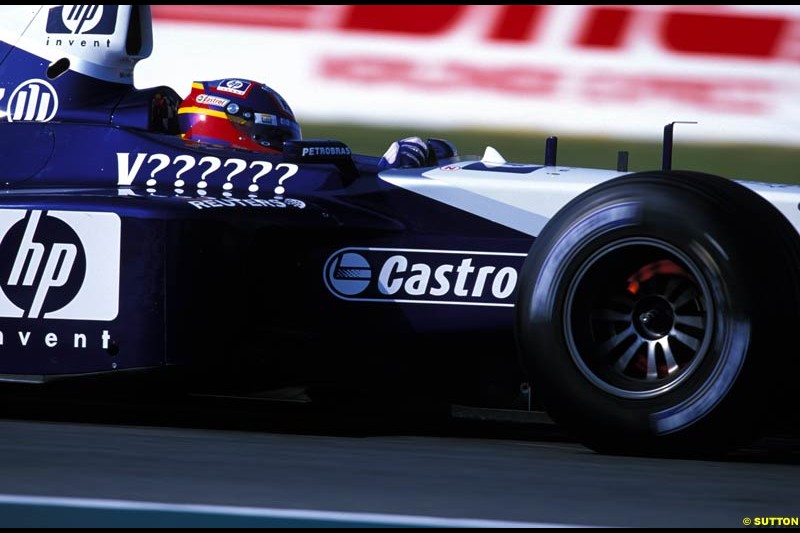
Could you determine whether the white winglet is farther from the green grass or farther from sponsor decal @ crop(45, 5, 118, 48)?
the green grass

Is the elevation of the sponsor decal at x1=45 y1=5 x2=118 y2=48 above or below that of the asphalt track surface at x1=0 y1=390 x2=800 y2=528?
above

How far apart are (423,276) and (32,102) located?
1990 mm

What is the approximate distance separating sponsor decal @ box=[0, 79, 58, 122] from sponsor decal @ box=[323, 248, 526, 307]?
1.59 meters

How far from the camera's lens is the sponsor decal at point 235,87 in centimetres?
619

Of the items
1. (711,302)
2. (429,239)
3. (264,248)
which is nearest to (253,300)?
(264,248)

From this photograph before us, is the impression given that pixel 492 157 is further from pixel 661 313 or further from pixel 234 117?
pixel 661 313

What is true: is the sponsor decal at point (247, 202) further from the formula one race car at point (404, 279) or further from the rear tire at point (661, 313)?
the rear tire at point (661, 313)

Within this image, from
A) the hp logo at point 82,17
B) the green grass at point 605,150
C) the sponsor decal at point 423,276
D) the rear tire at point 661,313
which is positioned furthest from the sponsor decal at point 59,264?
the green grass at point 605,150

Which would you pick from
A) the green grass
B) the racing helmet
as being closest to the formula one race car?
the racing helmet

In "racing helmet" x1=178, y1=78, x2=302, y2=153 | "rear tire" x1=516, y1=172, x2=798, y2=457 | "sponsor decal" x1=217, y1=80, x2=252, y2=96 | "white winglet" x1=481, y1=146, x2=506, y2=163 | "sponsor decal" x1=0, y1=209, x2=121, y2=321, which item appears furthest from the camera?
"sponsor decal" x1=217, y1=80, x2=252, y2=96

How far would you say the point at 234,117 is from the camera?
6098 millimetres

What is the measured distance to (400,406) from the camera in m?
5.92

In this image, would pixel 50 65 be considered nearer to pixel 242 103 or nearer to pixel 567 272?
pixel 242 103

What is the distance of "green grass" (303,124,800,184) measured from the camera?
11.7 metres
